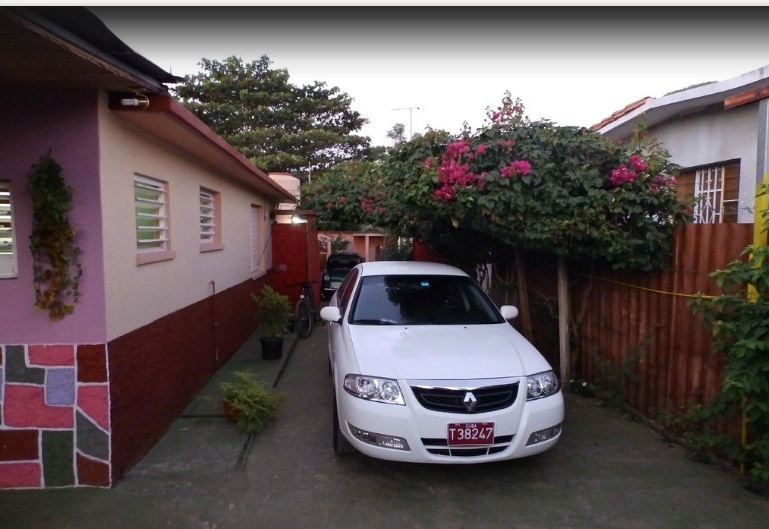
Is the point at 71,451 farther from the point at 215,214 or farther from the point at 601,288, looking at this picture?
the point at 601,288

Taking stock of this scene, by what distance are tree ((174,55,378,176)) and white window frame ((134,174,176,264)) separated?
17.9m

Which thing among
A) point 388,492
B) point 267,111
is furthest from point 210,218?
point 267,111

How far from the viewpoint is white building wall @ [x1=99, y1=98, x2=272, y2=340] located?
413 centimetres

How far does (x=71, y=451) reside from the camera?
4.03 m

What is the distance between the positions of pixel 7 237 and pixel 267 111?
2170 cm

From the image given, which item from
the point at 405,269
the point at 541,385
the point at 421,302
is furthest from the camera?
the point at 405,269

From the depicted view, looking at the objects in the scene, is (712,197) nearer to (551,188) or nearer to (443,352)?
(551,188)

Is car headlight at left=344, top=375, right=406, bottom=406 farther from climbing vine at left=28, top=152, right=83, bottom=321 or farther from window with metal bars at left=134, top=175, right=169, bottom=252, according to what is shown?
window with metal bars at left=134, top=175, right=169, bottom=252

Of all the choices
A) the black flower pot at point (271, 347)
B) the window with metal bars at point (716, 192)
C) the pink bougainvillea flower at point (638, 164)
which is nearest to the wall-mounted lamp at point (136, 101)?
the pink bougainvillea flower at point (638, 164)

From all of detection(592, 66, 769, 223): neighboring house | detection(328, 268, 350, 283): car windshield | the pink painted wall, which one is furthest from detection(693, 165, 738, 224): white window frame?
detection(328, 268, 350, 283): car windshield

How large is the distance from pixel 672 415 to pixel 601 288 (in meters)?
1.75

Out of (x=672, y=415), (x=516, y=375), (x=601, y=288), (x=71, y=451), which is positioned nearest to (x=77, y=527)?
(x=71, y=451)

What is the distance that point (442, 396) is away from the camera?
3.98 meters

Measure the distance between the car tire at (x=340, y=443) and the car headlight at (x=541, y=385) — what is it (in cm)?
156
